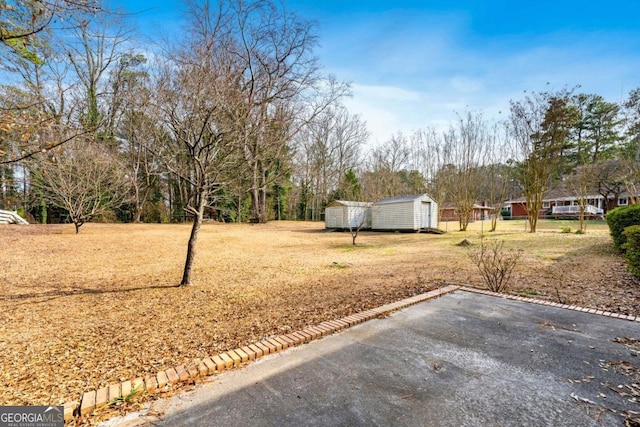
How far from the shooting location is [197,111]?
421cm

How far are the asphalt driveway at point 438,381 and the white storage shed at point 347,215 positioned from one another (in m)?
15.3

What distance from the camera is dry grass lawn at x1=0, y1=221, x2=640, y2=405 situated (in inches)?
88.9

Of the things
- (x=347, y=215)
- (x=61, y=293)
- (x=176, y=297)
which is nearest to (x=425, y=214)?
(x=347, y=215)

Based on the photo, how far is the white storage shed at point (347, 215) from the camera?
18.2m

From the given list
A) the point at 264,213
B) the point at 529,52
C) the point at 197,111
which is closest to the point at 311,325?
the point at 197,111

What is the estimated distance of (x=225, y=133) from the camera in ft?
14.2

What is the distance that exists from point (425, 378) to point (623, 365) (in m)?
1.39

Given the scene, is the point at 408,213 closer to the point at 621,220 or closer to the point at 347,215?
the point at 347,215

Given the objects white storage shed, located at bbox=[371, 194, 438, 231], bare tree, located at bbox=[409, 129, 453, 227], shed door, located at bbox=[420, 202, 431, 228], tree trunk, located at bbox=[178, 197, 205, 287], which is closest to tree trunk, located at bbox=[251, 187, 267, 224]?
white storage shed, located at bbox=[371, 194, 438, 231]

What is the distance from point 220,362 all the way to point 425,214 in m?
15.8

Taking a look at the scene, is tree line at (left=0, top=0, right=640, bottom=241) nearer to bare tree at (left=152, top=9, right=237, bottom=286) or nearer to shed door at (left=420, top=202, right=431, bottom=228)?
bare tree at (left=152, top=9, right=237, bottom=286)

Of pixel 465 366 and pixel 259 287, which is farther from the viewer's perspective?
pixel 259 287

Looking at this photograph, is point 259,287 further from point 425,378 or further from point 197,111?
point 425,378

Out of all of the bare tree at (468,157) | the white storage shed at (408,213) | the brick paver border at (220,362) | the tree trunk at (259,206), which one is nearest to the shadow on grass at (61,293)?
the brick paver border at (220,362)
